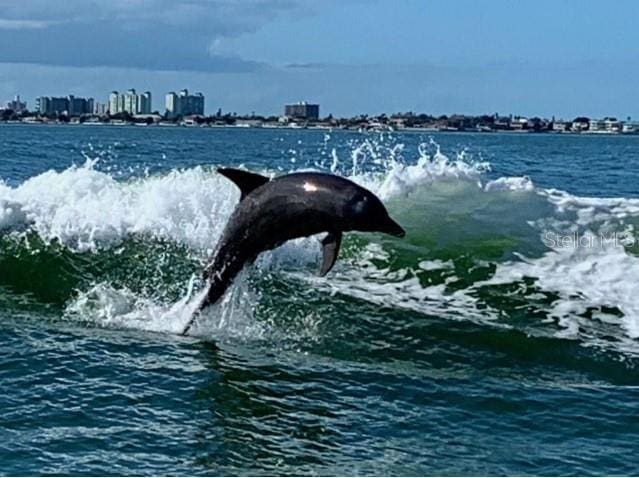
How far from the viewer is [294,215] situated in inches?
394

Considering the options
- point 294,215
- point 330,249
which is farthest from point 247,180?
point 330,249

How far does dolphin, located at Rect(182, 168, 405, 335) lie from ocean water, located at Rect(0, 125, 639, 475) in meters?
0.58

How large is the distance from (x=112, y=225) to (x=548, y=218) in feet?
22.0

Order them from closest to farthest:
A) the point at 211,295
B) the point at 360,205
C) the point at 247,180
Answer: the point at 360,205 → the point at 247,180 → the point at 211,295

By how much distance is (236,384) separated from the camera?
1000 cm

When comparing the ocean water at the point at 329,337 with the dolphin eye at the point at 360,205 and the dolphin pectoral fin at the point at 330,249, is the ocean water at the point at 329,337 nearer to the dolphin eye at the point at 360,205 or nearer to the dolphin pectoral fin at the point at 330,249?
the dolphin pectoral fin at the point at 330,249

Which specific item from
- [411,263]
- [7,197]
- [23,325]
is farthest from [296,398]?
[7,197]

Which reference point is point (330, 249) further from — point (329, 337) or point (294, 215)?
point (329, 337)

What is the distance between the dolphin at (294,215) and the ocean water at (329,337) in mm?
579

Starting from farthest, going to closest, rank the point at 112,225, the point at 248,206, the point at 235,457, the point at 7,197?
the point at 7,197
the point at 112,225
the point at 248,206
the point at 235,457

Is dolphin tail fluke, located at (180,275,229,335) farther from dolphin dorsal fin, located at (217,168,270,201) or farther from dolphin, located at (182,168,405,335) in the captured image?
dolphin dorsal fin, located at (217,168,270,201)

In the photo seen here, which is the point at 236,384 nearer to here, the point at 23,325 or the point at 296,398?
the point at 296,398

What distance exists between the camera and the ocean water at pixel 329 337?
330 inches

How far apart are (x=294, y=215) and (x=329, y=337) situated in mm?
2562
